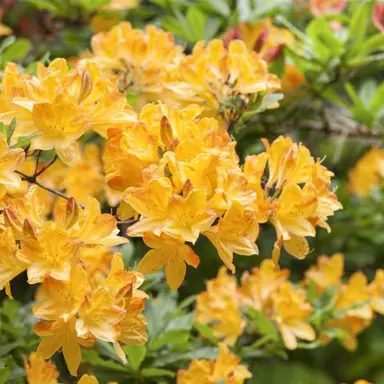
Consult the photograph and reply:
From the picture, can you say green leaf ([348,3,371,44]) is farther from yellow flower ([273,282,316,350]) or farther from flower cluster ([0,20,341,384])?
yellow flower ([273,282,316,350])

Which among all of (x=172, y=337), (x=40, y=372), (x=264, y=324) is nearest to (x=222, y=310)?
(x=264, y=324)

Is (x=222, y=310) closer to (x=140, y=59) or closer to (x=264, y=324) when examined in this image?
(x=264, y=324)

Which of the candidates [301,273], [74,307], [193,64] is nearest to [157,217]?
[74,307]

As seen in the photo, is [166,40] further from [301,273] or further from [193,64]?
[301,273]

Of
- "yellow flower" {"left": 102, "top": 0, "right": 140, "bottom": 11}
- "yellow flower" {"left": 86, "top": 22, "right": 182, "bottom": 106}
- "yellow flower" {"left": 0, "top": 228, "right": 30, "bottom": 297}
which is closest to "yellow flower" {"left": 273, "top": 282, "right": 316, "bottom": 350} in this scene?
"yellow flower" {"left": 86, "top": 22, "right": 182, "bottom": 106}

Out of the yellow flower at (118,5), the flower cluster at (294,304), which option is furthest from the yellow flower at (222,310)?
the yellow flower at (118,5)

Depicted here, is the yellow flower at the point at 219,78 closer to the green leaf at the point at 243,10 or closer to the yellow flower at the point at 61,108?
the yellow flower at the point at 61,108
